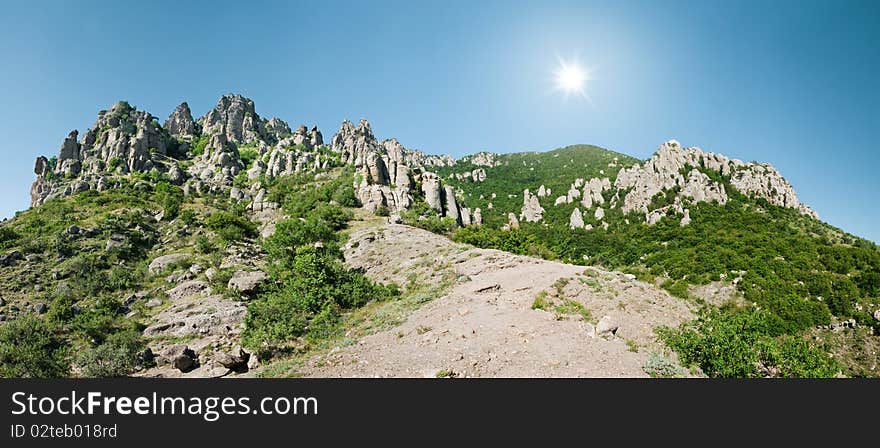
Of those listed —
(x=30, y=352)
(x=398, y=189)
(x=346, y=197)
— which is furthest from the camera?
(x=398, y=189)

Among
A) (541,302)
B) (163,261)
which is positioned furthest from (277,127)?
(541,302)

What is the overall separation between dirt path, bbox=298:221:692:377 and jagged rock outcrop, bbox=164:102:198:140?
362ft

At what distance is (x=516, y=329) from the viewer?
42.6 ft

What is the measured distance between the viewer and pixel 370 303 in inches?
858

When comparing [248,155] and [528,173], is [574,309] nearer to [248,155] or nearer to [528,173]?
[248,155]

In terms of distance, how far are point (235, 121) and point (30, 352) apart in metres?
110

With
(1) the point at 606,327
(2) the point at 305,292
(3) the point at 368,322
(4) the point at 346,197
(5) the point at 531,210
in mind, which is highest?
(5) the point at 531,210

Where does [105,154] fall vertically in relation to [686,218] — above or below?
above

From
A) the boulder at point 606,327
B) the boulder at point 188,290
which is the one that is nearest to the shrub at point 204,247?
the boulder at point 188,290

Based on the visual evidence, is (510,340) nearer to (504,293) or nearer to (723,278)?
(504,293)

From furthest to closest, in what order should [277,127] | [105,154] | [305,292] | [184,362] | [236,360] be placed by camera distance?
[277,127] → [105,154] → [305,292] → [184,362] → [236,360]

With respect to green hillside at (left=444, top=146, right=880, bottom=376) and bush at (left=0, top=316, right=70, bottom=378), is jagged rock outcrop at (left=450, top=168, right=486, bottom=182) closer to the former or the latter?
green hillside at (left=444, top=146, right=880, bottom=376)

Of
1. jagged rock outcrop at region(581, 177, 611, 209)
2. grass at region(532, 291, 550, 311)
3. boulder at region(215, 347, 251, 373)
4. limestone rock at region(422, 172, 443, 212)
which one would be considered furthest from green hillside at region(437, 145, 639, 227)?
boulder at region(215, 347, 251, 373)

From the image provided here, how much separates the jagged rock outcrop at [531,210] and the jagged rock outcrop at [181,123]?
99.3m
